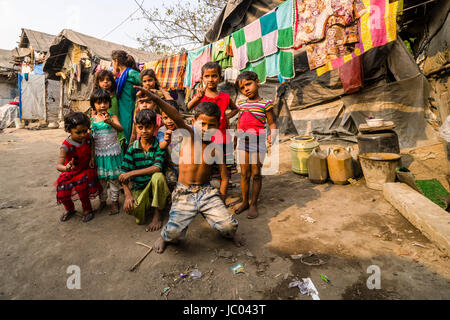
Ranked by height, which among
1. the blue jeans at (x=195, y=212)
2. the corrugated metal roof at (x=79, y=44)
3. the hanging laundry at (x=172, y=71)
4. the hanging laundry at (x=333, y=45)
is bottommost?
the blue jeans at (x=195, y=212)

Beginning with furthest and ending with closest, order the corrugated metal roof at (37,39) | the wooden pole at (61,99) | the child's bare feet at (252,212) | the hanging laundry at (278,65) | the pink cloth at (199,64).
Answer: the corrugated metal roof at (37,39) < the wooden pole at (61,99) < the pink cloth at (199,64) < the hanging laundry at (278,65) < the child's bare feet at (252,212)

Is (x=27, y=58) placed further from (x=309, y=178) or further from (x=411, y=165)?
(x=411, y=165)

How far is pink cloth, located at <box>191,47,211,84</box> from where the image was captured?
19.5 feet

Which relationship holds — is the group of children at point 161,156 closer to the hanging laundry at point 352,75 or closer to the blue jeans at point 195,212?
the blue jeans at point 195,212

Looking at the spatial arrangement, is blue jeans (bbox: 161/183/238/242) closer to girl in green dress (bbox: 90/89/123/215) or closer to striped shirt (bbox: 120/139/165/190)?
striped shirt (bbox: 120/139/165/190)

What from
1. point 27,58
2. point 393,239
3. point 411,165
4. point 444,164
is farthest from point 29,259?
point 27,58

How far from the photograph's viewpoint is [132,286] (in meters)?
1.55

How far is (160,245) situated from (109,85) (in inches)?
85.2

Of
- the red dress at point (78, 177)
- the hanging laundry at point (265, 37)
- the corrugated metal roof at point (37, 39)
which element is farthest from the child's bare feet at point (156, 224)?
the corrugated metal roof at point (37, 39)

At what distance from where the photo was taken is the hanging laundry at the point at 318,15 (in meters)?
3.38

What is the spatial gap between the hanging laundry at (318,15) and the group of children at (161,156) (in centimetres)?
202

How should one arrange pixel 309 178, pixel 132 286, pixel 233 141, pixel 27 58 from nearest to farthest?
pixel 132 286
pixel 233 141
pixel 309 178
pixel 27 58

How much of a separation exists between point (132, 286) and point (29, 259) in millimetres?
1010

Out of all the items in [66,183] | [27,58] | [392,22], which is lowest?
[66,183]
